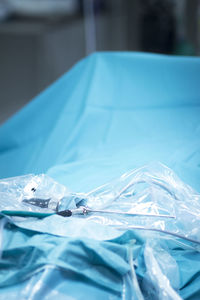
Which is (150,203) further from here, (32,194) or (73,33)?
(73,33)

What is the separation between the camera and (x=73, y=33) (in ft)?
10.2

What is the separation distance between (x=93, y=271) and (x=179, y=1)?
137 inches

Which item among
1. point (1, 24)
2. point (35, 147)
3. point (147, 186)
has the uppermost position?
point (1, 24)

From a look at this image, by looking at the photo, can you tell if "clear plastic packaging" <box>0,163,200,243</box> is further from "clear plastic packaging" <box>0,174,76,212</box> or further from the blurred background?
the blurred background

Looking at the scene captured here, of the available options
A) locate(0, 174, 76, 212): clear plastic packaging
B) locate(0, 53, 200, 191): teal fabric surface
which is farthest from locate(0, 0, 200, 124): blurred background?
locate(0, 174, 76, 212): clear plastic packaging

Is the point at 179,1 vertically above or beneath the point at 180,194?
above

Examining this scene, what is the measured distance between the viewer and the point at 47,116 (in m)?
1.24

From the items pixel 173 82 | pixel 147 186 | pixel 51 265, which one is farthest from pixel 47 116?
pixel 51 265

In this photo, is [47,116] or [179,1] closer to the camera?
[47,116]

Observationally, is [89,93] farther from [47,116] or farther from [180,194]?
[180,194]

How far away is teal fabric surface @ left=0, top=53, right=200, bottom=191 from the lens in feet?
3.45

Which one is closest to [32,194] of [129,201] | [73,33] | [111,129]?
[129,201]

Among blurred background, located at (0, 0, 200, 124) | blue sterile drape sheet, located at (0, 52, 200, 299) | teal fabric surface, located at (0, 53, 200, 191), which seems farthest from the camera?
blurred background, located at (0, 0, 200, 124)

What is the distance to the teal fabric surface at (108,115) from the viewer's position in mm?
1051
